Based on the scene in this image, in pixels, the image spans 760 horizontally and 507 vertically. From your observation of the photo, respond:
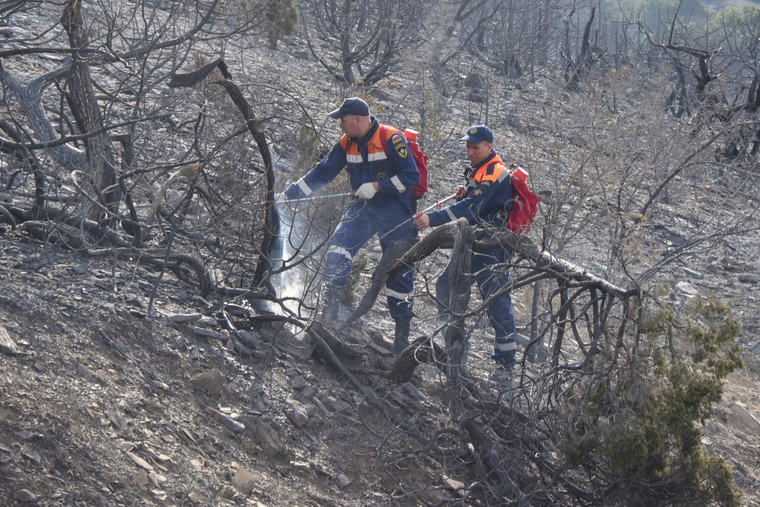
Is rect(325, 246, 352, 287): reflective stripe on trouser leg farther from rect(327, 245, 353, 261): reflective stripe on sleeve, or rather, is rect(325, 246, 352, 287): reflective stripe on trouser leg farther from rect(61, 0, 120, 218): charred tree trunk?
rect(61, 0, 120, 218): charred tree trunk

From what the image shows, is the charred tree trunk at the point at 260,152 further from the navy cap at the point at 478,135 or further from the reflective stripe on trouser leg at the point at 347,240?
the navy cap at the point at 478,135

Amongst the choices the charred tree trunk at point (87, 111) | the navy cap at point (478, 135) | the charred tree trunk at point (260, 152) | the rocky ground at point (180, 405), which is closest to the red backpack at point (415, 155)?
the navy cap at point (478, 135)

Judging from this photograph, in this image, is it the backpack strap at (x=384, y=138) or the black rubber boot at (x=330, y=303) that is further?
the black rubber boot at (x=330, y=303)

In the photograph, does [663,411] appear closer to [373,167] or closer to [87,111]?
[373,167]

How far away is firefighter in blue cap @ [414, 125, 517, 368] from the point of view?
14.5ft

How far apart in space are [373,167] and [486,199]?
2.58 ft

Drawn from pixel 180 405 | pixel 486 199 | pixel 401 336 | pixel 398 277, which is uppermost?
pixel 486 199

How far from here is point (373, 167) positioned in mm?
4750

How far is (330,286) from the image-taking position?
4969 mm

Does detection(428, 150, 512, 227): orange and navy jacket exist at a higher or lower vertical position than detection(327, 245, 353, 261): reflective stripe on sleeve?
higher

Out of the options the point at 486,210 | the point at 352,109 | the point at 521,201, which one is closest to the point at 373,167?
the point at 352,109

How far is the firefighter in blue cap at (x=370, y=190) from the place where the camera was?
464 centimetres

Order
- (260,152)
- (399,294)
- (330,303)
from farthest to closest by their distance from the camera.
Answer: (330,303) < (399,294) < (260,152)

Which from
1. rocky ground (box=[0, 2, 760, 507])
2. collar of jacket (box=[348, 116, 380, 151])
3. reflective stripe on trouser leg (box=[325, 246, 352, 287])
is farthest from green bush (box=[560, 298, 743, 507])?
collar of jacket (box=[348, 116, 380, 151])
